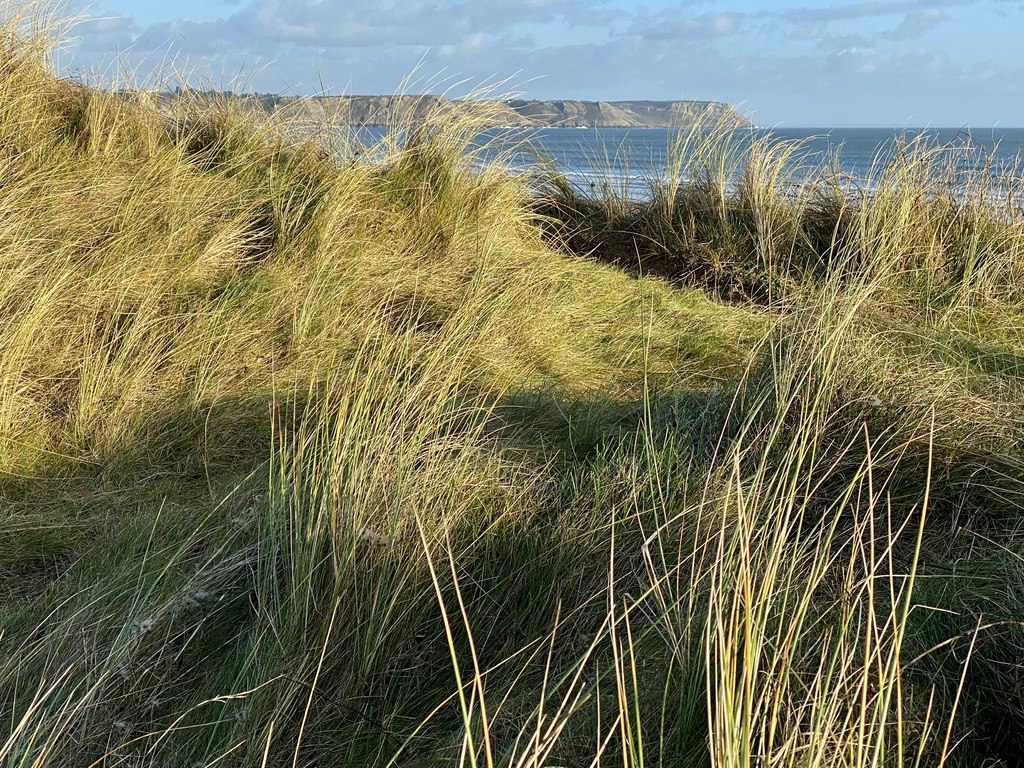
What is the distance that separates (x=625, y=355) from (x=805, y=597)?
2615 millimetres

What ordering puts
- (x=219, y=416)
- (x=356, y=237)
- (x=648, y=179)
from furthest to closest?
1. (x=648, y=179)
2. (x=356, y=237)
3. (x=219, y=416)

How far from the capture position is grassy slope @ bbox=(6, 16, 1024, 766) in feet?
4.92

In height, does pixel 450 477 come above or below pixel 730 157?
below

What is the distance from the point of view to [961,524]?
2.27 m

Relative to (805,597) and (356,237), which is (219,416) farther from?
(805,597)

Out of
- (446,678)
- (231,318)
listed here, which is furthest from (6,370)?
(446,678)

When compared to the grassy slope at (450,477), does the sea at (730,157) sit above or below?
above

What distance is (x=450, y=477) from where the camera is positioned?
2123mm

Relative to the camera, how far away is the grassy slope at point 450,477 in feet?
4.92

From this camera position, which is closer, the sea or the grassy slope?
the grassy slope

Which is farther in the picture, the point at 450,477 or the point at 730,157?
the point at 730,157

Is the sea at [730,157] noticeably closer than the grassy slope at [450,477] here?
No

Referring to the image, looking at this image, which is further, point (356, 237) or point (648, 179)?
point (648, 179)

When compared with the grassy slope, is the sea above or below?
above
